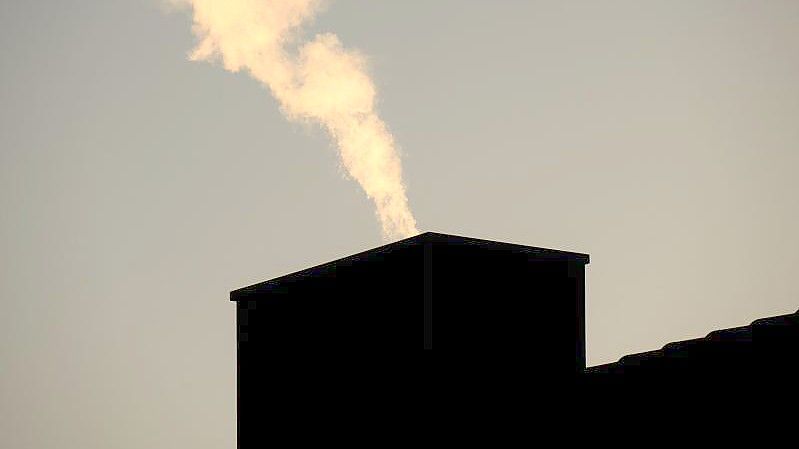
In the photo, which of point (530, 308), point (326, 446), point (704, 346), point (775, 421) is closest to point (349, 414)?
point (326, 446)

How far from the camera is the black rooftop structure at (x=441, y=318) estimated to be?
13078 mm

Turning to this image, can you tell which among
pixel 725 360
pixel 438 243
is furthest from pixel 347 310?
pixel 725 360

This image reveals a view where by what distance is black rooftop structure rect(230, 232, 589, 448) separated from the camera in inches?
515

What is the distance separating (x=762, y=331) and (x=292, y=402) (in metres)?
7.65

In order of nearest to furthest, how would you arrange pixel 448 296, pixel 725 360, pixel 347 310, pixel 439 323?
1. pixel 725 360
2. pixel 439 323
3. pixel 448 296
4. pixel 347 310

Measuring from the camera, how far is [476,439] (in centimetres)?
1281

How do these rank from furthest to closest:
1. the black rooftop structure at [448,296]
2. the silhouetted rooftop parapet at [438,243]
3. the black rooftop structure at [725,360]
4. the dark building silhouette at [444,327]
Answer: the silhouetted rooftop parapet at [438,243]
the black rooftop structure at [448,296]
the dark building silhouette at [444,327]
the black rooftop structure at [725,360]

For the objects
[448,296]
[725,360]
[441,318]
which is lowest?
[725,360]

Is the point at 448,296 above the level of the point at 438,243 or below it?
below

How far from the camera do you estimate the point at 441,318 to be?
1309 centimetres

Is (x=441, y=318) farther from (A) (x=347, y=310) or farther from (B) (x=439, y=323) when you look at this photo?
(A) (x=347, y=310)

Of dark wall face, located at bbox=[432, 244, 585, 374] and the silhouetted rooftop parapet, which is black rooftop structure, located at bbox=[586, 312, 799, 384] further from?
the silhouetted rooftop parapet

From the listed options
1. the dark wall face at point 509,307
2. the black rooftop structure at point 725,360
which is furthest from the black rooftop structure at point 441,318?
the black rooftop structure at point 725,360

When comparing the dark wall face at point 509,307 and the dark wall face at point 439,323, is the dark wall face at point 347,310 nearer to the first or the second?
the dark wall face at point 439,323
